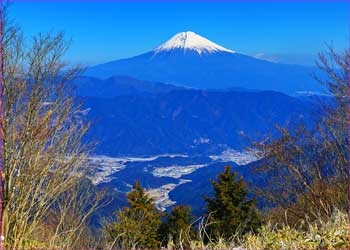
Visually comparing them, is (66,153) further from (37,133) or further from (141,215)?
(141,215)

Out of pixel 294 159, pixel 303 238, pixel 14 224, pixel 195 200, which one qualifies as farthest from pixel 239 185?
pixel 195 200

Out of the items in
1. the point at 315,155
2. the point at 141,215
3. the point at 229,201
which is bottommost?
the point at 141,215

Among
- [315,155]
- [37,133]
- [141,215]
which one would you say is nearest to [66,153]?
[37,133]

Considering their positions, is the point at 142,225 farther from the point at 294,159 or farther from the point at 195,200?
the point at 195,200

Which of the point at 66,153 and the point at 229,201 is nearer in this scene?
the point at 66,153

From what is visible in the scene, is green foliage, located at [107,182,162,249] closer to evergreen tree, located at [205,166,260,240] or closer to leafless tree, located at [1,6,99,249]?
evergreen tree, located at [205,166,260,240]

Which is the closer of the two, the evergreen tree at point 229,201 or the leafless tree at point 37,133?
the leafless tree at point 37,133

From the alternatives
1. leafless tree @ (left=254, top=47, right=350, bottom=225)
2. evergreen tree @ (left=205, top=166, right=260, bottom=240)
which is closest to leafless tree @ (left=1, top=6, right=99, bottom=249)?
leafless tree @ (left=254, top=47, right=350, bottom=225)

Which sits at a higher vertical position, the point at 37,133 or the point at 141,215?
the point at 37,133

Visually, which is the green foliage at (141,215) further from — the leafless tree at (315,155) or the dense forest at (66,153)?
the leafless tree at (315,155)

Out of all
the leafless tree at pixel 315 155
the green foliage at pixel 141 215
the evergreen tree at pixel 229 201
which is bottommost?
the green foliage at pixel 141 215

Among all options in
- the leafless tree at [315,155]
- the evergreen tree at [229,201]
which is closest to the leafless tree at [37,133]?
the leafless tree at [315,155]
